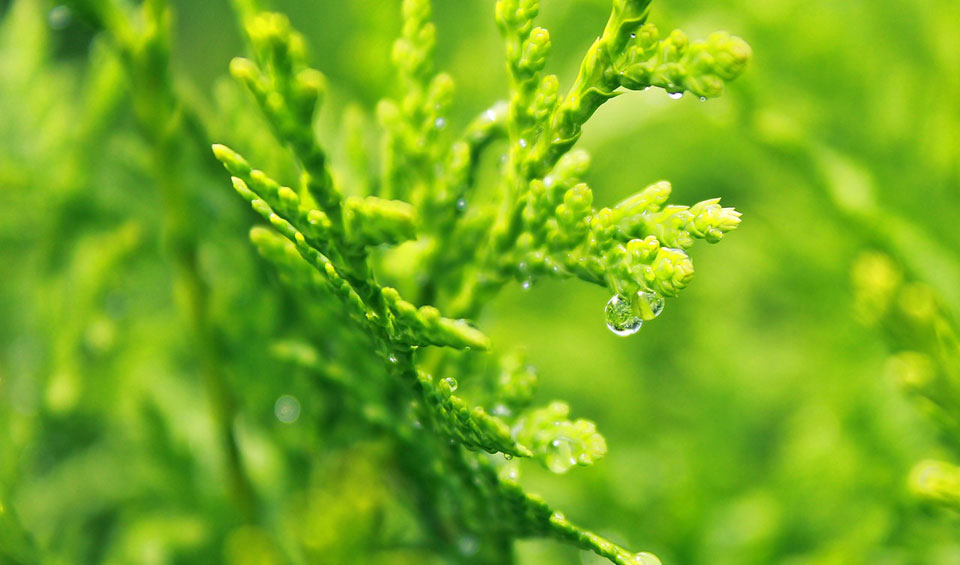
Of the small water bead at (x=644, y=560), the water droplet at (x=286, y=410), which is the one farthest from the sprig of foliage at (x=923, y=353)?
the water droplet at (x=286, y=410)

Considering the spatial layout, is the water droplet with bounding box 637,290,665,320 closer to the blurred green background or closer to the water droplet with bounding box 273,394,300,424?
the blurred green background

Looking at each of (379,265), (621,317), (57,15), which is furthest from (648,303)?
(57,15)

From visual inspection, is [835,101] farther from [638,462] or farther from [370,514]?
[370,514]

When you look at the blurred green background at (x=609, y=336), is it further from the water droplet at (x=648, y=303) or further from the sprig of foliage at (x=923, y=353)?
the water droplet at (x=648, y=303)

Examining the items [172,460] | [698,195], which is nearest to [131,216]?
[172,460]

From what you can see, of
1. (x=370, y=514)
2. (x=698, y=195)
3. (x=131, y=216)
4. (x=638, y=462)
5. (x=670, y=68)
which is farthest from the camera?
(x=698, y=195)

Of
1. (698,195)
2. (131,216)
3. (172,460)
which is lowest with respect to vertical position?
(172,460)

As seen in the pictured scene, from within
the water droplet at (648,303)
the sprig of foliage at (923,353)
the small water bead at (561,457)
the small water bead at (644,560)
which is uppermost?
the sprig of foliage at (923,353)

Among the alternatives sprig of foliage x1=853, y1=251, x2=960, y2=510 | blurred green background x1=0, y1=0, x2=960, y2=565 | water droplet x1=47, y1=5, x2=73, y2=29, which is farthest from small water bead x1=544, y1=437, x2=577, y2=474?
water droplet x1=47, y1=5, x2=73, y2=29
